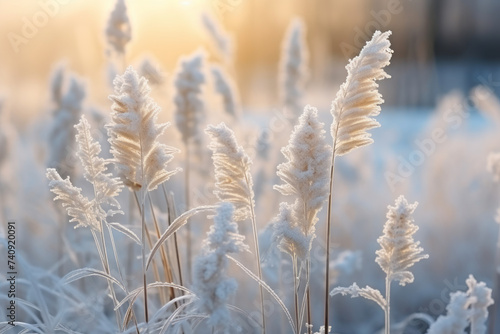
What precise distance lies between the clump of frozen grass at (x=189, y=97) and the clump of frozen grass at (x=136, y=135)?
0.92 m

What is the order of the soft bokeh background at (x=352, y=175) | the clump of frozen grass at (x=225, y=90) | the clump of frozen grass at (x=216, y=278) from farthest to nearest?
the soft bokeh background at (x=352, y=175)
the clump of frozen grass at (x=225, y=90)
the clump of frozen grass at (x=216, y=278)

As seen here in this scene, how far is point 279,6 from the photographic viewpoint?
7.96m

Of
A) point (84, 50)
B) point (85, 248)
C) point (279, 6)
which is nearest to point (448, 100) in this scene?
point (84, 50)

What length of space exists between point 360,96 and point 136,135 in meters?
A: 0.37

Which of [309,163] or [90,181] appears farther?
[90,181]

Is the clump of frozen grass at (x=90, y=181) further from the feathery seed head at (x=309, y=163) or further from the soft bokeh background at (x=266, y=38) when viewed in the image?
the soft bokeh background at (x=266, y=38)

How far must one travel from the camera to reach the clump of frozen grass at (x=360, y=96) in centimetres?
97

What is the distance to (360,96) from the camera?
0.99 m

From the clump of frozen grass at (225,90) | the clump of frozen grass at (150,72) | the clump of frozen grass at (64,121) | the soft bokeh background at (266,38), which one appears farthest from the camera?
the soft bokeh background at (266,38)

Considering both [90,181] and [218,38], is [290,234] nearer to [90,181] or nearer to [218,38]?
[90,181]

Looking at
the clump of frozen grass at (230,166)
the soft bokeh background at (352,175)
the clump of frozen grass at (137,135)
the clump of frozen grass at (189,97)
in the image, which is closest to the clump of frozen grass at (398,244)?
the clump of frozen grass at (230,166)

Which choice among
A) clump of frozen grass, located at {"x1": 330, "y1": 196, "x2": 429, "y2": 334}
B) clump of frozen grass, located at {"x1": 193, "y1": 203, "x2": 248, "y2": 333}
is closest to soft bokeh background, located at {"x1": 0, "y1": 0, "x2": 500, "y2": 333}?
clump of frozen grass, located at {"x1": 330, "y1": 196, "x2": 429, "y2": 334}

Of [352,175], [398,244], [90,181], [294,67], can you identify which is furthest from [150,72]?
[352,175]

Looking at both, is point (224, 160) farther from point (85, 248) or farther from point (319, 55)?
point (319, 55)
